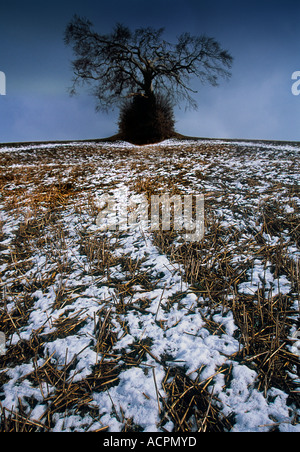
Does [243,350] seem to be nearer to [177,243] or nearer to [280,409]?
[280,409]

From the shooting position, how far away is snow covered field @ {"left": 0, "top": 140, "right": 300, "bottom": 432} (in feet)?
3.17

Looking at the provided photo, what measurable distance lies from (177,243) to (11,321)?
152 cm

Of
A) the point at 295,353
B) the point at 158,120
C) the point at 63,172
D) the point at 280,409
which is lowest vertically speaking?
the point at 280,409

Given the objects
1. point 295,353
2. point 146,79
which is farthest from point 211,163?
point 146,79

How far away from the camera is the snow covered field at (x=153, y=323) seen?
96cm

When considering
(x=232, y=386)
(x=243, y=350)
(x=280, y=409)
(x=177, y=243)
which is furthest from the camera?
(x=177, y=243)

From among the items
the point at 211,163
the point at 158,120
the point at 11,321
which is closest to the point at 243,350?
the point at 11,321

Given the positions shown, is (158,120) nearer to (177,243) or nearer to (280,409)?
(177,243)

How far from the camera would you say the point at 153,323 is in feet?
4.52

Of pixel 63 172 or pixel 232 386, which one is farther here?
pixel 63 172

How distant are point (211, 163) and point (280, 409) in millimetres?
4805

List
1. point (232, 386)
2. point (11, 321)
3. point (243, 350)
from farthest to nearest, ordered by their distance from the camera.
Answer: point (11, 321), point (243, 350), point (232, 386)

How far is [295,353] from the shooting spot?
1.11 metres
